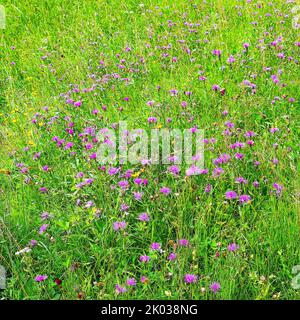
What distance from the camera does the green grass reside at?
2.32 metres

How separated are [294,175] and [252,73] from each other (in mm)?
1546

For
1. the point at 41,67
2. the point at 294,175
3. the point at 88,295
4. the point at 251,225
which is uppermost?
the point at 41,67

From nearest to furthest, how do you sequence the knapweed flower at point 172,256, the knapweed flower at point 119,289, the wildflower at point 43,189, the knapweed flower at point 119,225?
the knapweed flower at point 119,289, the knapweed flower at point 172,256, the knapweed flower at point 119,225, the wildflower at point 43,189

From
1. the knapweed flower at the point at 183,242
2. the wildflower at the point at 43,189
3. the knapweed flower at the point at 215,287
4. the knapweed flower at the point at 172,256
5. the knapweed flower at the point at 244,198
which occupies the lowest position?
the knapweed flower at the point at 215,287

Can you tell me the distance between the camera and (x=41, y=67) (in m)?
5.08

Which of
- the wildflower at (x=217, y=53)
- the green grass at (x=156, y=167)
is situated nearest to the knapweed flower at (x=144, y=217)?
the green grass at (x=156, y=167)

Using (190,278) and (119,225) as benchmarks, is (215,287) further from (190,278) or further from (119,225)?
(119,225)

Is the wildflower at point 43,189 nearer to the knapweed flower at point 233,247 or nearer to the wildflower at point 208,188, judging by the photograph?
the wildflower at point 208,188

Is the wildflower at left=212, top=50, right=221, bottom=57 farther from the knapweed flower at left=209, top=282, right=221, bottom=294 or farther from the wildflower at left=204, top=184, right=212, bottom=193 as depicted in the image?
Result: the knapweed flower at left=209, top=282, right=221, bottom=294

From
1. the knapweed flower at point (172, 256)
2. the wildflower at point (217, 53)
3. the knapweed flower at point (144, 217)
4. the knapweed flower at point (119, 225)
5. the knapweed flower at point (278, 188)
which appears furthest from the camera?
the wildflower at point (217, 53)

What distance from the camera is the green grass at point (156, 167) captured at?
232 centimetres

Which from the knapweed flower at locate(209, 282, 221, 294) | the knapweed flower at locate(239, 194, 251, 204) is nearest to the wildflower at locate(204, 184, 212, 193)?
the knapweed flower at locate(239, 194, 251, 204)

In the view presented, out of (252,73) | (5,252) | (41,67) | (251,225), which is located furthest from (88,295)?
(41,67)
